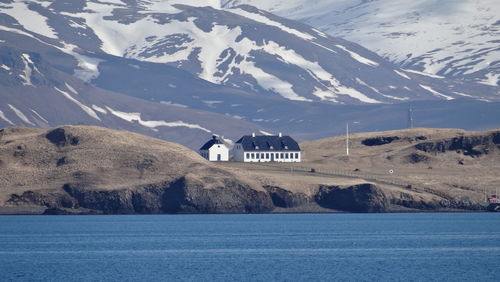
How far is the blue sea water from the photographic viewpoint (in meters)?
96.9

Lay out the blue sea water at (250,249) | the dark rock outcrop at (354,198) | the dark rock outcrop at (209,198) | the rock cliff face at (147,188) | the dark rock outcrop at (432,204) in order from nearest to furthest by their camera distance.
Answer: the blue sea water at (250,249)
the rock cliff face at (147,188)
the dark rock outcrop at (209,198)
the dark rock outcrop at (354,198)
the dark rock outcrop at (432,204)

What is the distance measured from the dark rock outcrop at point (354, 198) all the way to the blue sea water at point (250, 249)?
265 inches

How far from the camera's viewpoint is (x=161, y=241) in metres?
131

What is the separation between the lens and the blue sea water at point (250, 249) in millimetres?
96938

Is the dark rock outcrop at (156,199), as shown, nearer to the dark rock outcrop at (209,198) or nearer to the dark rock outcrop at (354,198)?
the dark rock outcrop at (209,198)

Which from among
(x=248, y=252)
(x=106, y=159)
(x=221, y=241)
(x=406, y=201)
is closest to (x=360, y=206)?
(x=406, y=201)

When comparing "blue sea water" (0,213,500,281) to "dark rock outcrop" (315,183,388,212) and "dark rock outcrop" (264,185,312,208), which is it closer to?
"dark rock outcrop" (264,185,312,208)

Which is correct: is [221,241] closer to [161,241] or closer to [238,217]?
[161,241]

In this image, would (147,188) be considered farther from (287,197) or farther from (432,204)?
(432,204)

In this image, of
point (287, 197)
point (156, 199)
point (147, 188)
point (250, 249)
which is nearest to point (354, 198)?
point (287, 197)

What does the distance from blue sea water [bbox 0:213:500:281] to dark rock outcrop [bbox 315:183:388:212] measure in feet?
22.1

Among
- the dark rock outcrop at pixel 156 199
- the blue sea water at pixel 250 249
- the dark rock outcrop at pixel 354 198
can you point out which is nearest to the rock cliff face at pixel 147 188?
the dark rock outcrop at pixel 354 198

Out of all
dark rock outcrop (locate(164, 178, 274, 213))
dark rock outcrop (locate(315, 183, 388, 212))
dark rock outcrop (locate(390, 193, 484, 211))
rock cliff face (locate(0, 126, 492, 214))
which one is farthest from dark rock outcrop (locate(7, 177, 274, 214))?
dark rock outcrop (locate(390, 193, 484, 211))

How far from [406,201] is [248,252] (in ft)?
248
